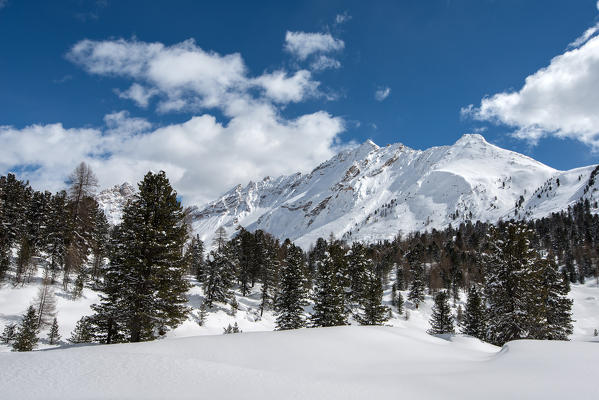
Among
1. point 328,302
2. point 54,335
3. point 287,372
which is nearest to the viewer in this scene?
point 287,372

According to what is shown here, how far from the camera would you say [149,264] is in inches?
664

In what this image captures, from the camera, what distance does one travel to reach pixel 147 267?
16.8 meters

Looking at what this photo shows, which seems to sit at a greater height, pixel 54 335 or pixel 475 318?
pixel 475 318

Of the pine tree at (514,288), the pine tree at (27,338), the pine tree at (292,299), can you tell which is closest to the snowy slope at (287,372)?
the pine tree at (514,288)

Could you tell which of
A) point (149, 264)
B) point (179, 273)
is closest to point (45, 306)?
point (149, 264)

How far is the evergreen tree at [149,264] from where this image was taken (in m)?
16.5

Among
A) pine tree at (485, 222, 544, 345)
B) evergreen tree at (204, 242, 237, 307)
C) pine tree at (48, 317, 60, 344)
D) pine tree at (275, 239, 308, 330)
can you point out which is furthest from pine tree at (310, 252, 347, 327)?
pine tree at (48, 317, 60, 344)

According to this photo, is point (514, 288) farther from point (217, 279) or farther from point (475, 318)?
point (217, 279)

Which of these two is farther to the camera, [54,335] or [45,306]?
[45,306]

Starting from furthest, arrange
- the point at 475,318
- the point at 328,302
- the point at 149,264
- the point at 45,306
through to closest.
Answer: the point at 475,318
the point at 45,306
the point at 328,302
the point at 149,264

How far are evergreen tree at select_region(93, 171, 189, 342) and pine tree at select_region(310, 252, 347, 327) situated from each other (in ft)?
48.5

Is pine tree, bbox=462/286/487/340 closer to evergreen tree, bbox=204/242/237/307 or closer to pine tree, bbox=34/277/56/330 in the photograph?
evergreen tree, bbox=204/242/237/307

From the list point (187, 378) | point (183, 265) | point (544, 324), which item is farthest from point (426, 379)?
point (544, 324)

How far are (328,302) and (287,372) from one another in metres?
22.6
